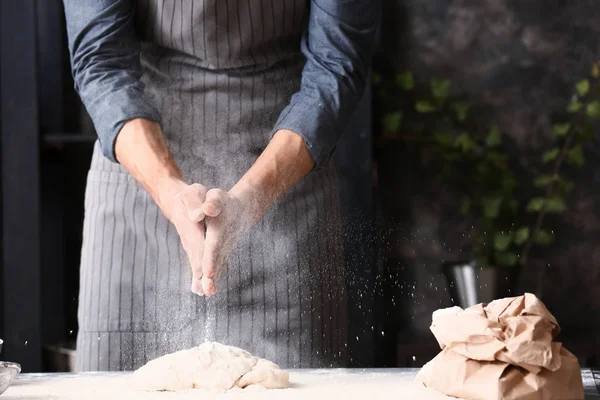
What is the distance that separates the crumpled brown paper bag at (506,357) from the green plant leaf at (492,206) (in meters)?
1.64

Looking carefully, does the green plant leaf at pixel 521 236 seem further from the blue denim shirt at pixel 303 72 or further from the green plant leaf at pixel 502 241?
the blue denim shirt at pixel 303 72

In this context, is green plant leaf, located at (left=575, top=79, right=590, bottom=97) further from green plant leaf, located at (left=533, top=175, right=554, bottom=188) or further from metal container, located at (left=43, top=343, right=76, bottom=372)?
metal container, located at (left=43, top=343, right=76, bottom=372)

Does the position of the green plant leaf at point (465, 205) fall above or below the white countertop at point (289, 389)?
above

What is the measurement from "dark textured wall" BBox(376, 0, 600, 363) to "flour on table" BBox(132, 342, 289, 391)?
5.41 ft

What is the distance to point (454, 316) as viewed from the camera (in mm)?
1104

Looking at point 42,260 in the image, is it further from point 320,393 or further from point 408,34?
point 320,393

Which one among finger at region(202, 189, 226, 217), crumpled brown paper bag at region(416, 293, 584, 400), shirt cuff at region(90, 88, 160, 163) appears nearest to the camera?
crumpled brown paper bag at region(416, 293, 584, 400)

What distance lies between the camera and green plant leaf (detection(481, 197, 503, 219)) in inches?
107

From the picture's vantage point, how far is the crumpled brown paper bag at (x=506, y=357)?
40.6 inches

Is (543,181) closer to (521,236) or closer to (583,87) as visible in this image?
(521,236)

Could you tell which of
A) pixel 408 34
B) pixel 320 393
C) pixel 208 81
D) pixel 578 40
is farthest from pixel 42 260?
pixel 578 40

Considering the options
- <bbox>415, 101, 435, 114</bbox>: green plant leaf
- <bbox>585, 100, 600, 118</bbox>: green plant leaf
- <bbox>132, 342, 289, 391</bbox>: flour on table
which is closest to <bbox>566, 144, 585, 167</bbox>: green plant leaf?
<bbox>585, 100, 600, 118</bbox>: green plant leaf

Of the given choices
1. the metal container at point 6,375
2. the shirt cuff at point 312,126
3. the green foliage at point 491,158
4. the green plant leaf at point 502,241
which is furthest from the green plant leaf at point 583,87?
the metal container at point 6,375

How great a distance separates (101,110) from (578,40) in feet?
5.93
